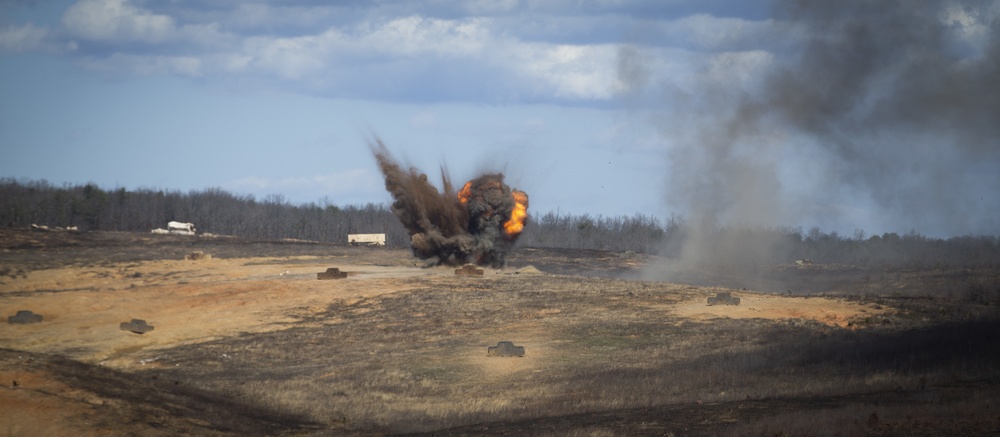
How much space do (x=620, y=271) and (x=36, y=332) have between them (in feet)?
156

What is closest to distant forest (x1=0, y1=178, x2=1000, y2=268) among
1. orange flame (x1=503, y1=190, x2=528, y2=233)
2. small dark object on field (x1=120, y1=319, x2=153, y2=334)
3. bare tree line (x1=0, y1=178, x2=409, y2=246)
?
bare tree line (x1=0, y1=178, x2=409, y2=246)

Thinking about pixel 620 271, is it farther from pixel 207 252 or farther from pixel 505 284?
pixel 207 252

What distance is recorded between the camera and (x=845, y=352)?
28.9 meters

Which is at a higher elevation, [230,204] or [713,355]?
[230,204]

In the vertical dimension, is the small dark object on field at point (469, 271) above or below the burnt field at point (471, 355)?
above

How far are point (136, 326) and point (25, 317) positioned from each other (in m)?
6.47

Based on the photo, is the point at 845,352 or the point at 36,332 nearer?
the point at 845,352

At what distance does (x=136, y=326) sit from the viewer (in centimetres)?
4259

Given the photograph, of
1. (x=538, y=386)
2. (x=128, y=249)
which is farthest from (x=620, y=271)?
(x=538, y=386)

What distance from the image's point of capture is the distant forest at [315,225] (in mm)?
119875

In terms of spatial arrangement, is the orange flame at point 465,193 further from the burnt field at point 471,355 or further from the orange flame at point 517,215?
the burnt field at point 471,355

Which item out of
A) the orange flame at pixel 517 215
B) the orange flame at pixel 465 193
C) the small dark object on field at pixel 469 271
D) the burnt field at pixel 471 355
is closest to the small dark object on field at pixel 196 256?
the burnt field at pixel 471 355

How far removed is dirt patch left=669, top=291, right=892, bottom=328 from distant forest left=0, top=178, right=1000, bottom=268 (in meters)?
47.9

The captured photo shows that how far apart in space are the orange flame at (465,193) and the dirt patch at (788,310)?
22.9 metres
